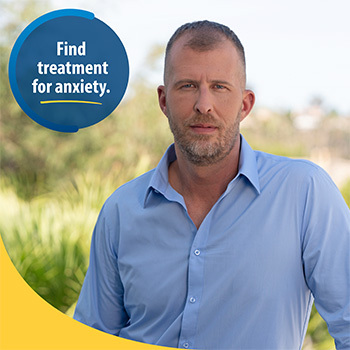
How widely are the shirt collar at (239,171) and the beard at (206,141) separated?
0.06 metres

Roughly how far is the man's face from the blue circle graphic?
298cm

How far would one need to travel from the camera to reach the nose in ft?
5.98

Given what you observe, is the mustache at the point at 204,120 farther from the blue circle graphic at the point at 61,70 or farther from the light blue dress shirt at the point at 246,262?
the blue circle graphic at the point at 61,70

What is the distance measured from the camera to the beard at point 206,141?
73.4 inches

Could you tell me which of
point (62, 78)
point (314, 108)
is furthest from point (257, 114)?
point (62, 78)

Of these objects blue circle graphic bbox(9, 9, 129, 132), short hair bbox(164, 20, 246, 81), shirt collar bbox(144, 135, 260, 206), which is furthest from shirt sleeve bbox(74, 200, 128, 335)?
blue circle graphic bbox(9, 9, 129, 132)

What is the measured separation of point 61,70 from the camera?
19.5ft

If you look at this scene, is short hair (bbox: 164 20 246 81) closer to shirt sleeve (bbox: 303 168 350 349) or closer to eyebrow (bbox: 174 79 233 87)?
eyebrow (bbox: 174 79 233 87)

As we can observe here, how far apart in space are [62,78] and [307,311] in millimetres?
5658

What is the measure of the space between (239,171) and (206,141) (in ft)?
0.52

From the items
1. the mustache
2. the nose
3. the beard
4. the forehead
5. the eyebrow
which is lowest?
the beard

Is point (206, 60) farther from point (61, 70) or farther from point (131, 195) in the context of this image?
point (61, 70)

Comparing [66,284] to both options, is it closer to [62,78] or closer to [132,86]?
[62,78]

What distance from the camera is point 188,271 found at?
72.2 inches
